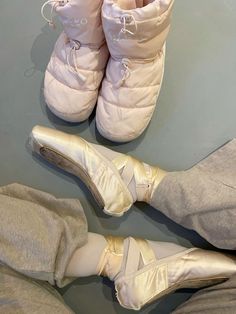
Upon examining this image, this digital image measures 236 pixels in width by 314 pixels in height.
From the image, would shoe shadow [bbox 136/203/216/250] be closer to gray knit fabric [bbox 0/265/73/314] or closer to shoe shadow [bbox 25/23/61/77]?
gray knit fabric [bbox 0/265/73/314]

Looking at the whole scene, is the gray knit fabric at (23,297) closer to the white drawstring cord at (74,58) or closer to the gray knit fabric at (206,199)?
the gray knit fabric at (206,199)

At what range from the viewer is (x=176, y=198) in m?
0.83

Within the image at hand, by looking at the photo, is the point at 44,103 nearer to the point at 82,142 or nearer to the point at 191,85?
the point at 82,142

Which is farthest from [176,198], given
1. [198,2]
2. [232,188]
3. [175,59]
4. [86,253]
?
[198,2]

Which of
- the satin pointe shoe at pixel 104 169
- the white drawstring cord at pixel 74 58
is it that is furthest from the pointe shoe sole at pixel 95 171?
the white drawstring cord at pixel 74 58

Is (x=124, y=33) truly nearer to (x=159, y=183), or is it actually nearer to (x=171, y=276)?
(x=159, y=183)

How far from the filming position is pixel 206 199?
80 centimetres

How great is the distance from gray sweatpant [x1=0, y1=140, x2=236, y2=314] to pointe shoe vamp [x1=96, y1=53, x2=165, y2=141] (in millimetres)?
138

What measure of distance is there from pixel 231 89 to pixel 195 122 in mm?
113

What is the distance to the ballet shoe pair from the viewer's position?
0.82 metres

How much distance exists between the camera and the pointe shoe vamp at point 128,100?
829 mm

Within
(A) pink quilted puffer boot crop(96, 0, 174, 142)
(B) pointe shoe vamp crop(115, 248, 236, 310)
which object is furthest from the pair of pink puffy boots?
(B) pointe shoe vamp crop(115, 248, 236, 310)

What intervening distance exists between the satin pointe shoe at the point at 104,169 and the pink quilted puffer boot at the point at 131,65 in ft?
0.17

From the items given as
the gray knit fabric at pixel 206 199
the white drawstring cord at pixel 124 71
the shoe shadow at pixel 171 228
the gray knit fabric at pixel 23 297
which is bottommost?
the gray knit fabric at pixel 23 297
